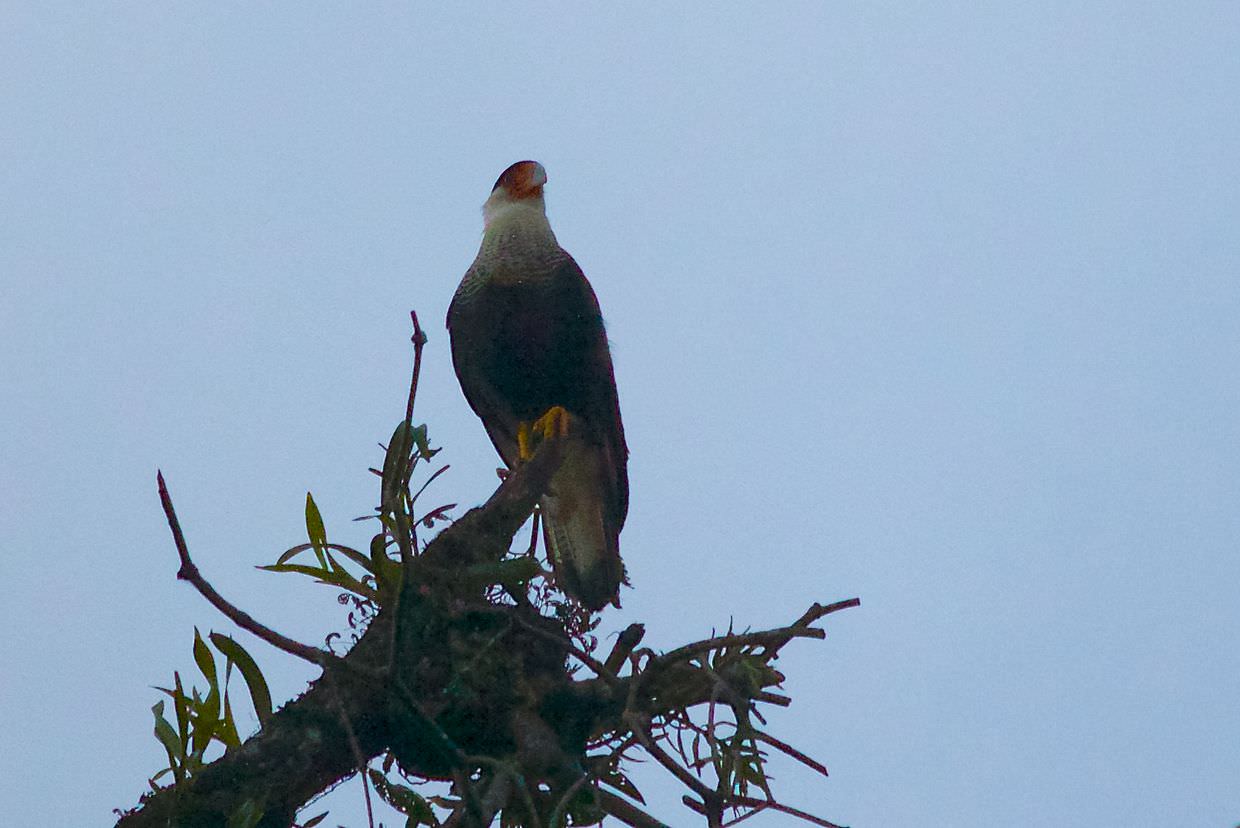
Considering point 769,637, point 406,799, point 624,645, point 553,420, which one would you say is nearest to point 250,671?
point 406,799

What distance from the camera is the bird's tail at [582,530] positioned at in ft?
12.7

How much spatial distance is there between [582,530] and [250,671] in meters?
1.43

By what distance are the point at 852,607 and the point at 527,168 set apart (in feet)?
10.1

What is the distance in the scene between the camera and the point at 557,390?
4230 millimetres

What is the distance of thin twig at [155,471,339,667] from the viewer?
2.08 m

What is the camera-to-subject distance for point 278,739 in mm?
2643

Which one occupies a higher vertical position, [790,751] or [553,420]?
[553,420]

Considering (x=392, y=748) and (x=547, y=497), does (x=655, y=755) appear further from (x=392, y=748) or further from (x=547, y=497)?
(x=547, y=497)

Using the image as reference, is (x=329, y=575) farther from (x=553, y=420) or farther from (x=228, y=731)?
(x=553, y=420)

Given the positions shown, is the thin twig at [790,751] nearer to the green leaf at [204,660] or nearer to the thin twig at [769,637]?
the thin twig at [769,637]

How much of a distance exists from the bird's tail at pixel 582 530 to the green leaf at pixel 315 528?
102cm

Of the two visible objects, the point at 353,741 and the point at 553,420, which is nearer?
the point at 353,741

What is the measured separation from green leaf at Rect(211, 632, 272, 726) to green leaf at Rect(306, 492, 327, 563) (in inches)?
11.4

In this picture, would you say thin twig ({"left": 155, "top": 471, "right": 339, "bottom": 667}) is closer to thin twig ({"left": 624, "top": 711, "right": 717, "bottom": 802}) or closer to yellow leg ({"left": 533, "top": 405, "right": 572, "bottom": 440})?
thin twig ({"left": 624, "top": 711, "right": 717, "bottom": 802})
